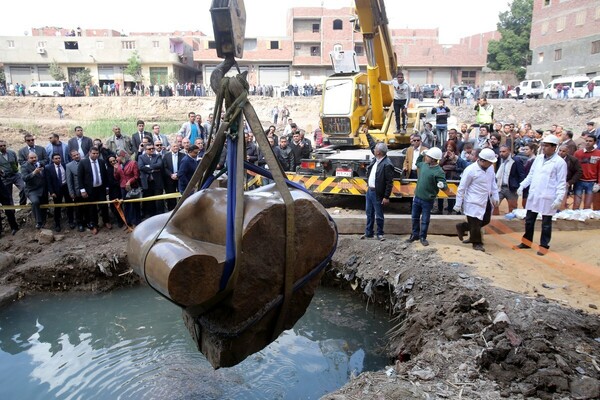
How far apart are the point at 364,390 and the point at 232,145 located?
2.11 m

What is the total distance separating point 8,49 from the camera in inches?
1505

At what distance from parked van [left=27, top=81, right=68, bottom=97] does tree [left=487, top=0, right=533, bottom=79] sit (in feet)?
123

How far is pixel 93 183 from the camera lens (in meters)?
8.06

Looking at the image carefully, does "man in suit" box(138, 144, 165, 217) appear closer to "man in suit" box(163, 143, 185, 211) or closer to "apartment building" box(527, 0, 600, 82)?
"man in suit" box(163, 143, 185, 211)

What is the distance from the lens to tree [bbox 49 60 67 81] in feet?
122

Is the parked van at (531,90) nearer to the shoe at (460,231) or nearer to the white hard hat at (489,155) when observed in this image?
the shoe at (460,231)

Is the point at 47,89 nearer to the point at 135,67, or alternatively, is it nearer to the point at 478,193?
the point at 135,67

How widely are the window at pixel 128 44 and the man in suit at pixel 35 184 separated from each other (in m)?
34.2

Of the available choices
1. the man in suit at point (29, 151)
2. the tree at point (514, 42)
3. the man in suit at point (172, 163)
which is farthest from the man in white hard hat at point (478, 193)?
the tree at point (514, 42)

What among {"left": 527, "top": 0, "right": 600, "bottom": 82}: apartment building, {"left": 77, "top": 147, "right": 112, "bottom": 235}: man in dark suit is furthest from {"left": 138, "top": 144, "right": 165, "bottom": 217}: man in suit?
{"left": 527, "top": 0, "right": 600, "bottom": 82}: apartment building

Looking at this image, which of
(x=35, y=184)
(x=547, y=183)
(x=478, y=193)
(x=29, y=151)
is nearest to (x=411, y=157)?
(x=478, y=193)

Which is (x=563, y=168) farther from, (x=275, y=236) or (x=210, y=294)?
(x=210, y=294)

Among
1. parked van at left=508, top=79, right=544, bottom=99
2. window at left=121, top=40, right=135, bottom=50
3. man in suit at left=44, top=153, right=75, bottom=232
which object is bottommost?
man in suit at left=44, top=153, right=75, bottom=232

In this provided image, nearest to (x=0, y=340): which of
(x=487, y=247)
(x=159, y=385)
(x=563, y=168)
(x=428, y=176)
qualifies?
(x=159, y=385)
